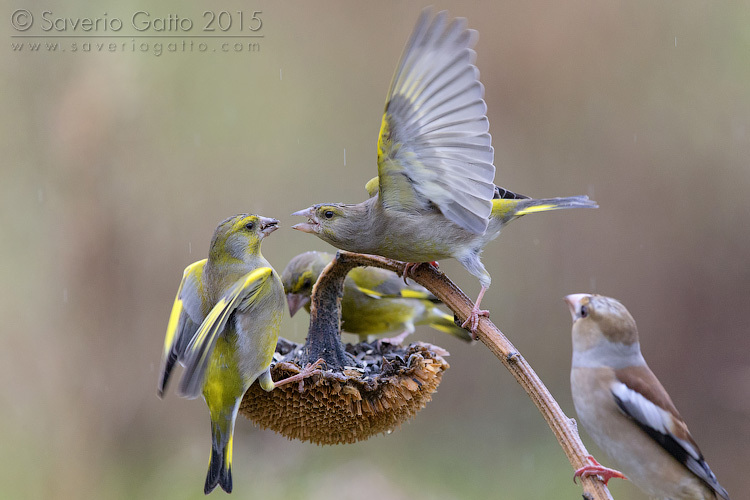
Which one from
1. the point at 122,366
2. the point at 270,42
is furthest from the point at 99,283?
the point at 270,42

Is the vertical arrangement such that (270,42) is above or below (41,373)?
above

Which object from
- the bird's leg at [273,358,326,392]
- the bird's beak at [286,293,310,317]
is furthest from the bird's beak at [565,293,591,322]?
the bird's beak at [286,293,310,317]

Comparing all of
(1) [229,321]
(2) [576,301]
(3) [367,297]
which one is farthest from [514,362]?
(3) [367,297]

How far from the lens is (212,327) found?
2.46m

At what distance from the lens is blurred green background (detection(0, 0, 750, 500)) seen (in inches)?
218

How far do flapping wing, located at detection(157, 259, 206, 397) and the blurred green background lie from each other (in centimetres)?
296

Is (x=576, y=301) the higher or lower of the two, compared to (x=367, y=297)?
higher

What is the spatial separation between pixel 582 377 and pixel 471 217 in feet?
2.60

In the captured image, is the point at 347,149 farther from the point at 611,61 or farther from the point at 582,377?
the point at 582,377

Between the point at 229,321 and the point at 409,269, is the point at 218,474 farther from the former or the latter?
the point at 409,269

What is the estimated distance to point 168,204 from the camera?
611cm

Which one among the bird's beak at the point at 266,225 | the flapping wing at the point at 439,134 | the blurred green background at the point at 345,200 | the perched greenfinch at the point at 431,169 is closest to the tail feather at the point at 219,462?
the bird's beak at the point at 266,225

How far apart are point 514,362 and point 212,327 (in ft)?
Result: 3.38

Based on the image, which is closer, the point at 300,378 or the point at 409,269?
the point at 300,378
